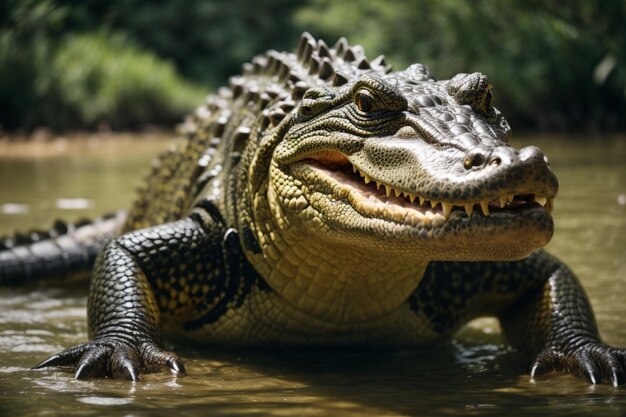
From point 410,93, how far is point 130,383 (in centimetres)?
153

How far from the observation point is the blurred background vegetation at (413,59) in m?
17.0

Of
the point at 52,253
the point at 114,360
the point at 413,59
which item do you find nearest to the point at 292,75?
the point at 114,360

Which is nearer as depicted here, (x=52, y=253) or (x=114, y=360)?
(x=114, y=360)

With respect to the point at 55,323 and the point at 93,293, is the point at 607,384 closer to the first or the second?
the point at 93,293

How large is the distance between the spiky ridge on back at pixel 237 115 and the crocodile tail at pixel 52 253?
40 cm

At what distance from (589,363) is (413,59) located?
61.3ft

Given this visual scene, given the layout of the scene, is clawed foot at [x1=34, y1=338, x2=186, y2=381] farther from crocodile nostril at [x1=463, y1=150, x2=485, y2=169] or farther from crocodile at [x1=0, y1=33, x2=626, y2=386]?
crocodile nostril at [x1=463, y1=150, x2=485, y2=169]

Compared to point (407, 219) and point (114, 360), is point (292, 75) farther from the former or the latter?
point (114, 360)

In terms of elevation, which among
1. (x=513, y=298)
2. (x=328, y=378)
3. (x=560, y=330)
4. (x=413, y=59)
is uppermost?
(x=413, y=59)

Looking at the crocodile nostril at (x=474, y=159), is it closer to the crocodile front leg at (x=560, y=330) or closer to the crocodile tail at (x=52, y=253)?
the crocodile front leg at (x=560, y=330)

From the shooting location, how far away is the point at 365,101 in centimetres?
377

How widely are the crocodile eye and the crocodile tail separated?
280 cm

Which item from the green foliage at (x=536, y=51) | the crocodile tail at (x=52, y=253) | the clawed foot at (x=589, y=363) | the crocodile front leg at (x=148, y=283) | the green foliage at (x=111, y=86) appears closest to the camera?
the clawed foot at (x=589, y=363)

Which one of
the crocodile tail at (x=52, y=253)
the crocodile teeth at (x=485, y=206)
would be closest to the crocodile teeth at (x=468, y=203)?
the crocodile teeth at (x=485, y=206)
